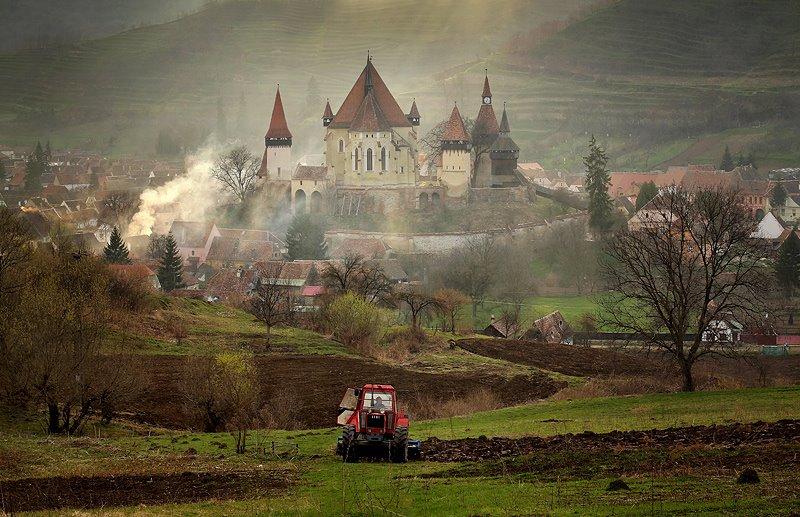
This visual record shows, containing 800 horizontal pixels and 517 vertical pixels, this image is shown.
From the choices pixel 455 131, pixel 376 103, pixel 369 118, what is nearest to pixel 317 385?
pixel 455 131

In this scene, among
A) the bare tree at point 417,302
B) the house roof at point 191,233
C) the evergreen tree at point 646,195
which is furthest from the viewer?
the evergreen tree at point 646,195

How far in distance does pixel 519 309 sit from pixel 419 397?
120 ft

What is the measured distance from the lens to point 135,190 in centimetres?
13212

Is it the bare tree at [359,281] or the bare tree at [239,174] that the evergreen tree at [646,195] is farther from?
the bare tree at [359,281]

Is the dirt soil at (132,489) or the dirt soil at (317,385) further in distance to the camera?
the dirt soil at (317,385)

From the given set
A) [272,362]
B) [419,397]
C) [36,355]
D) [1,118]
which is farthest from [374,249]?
[1,118]

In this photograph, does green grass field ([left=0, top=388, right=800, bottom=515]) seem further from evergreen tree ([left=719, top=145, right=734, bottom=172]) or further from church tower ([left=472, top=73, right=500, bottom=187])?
evergreen tree ([left=719, top=145, right=734, bottom=172])

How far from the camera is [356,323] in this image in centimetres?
5691

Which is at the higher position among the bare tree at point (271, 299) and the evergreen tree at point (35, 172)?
the evergreen tree at point (35, 172)

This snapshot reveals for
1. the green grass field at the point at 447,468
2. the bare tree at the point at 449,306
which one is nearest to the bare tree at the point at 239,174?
the bare tree at the point at 449,306

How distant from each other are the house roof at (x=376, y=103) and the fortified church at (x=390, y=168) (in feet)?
0.33

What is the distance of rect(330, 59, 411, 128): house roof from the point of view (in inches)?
3844

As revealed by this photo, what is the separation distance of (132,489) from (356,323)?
35.6 metres

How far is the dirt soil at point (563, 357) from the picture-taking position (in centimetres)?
5178
